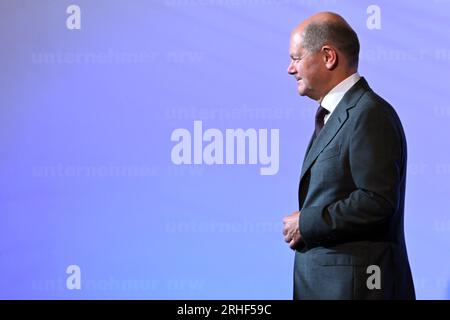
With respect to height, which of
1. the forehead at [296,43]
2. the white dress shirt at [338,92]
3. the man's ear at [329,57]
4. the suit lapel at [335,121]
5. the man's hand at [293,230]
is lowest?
the man's hand at [293,230]

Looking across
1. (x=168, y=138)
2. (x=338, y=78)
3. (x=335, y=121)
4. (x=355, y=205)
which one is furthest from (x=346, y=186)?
(x=168, y=138)

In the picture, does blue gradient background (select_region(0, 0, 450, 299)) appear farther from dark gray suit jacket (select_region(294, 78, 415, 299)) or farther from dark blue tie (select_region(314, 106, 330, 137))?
dark gray suit jacket (select_region(294, 78, 415, 299))

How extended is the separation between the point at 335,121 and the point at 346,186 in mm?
179

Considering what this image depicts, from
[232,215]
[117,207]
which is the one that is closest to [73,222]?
[117,207]

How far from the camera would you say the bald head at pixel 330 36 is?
78.7 inches

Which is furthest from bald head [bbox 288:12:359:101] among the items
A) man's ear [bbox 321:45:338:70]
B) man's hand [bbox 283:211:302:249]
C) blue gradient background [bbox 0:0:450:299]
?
blue gradient background [bbox 0:0:450:299]

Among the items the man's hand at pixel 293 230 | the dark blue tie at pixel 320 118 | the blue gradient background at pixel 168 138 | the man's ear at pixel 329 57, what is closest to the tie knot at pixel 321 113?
the dark blue tie at pixel 320 118

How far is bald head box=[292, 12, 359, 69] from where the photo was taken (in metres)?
2.00

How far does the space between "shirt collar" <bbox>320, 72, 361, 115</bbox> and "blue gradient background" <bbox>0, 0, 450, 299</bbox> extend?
1101mm

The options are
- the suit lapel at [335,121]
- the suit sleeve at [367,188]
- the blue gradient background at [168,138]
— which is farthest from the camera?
the blue gradient background at [168,138]

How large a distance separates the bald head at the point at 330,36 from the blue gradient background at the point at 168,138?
1.11 meters

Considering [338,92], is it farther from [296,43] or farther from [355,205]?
[355,205]

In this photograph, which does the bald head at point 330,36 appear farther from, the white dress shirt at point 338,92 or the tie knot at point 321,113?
the tie knot at point 321,113
